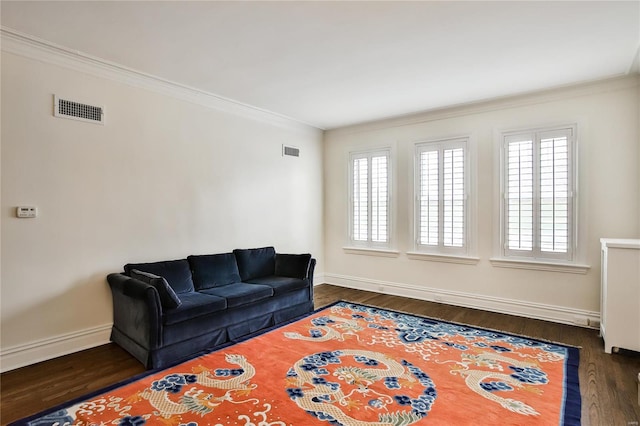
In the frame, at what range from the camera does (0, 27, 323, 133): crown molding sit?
3092 millimetres

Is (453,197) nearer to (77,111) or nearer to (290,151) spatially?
(290,151)

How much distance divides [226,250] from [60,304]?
78.1 inches

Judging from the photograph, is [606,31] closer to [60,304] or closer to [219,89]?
[219,89]

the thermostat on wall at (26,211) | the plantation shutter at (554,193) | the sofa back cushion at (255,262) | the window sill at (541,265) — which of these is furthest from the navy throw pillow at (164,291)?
the plantation shutter at (554,193)

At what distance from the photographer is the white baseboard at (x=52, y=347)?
3031mm

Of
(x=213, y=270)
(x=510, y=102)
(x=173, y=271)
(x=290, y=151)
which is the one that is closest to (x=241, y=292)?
(x=213, y=270)

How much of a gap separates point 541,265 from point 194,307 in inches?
166

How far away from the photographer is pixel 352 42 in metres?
3.18

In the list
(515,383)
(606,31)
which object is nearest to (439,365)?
(515,383)

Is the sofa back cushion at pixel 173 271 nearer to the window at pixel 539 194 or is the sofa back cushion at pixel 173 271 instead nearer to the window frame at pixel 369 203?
the window frame at pixel 369 203

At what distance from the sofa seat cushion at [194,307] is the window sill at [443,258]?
124 inches

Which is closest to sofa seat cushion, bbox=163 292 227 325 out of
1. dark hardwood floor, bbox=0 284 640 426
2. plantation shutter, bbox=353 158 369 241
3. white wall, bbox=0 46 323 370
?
dark hardwood floor, bbox=0 284 640 426

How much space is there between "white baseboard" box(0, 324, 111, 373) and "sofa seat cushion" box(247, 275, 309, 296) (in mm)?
1725

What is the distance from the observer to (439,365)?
3.03m
